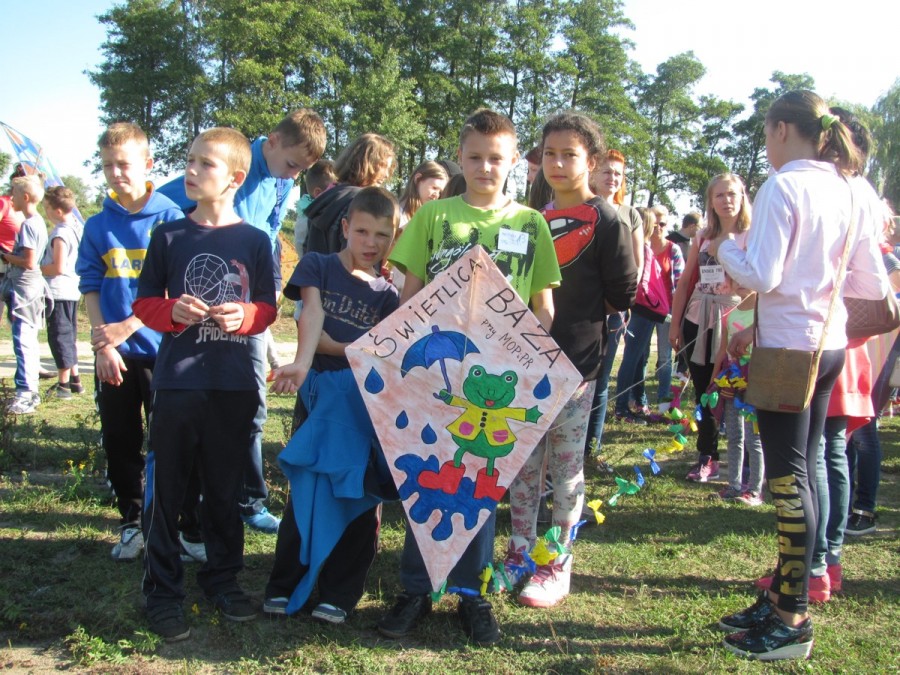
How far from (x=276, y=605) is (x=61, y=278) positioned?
536 centimetres

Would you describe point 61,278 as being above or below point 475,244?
below

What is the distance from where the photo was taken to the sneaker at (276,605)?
2.86 m

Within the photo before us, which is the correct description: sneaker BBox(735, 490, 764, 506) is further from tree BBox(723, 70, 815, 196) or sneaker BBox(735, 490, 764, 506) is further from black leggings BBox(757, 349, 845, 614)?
tree BBox(723, 70, 815, 196)

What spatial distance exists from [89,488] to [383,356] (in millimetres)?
2539

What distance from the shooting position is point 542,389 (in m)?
2.67

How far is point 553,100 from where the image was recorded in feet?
140

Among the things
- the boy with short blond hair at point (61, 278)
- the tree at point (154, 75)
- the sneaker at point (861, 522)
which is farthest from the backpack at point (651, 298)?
the tree at point (154, 75)

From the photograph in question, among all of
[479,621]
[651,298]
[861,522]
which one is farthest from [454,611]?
[651,298]

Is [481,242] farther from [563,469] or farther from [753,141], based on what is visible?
[753,141]

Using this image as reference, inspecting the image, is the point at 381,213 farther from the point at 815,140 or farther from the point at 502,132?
the point at 815,140

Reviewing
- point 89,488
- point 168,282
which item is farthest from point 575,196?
point 89,488

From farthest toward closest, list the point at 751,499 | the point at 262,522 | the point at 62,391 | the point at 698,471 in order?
the point at 62,391, the point at 698,471, the point at 751,499, the point at 262,522

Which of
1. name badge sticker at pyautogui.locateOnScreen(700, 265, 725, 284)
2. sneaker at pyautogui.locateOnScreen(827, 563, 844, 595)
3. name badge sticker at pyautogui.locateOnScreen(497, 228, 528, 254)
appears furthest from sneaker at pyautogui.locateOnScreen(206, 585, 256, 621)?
name badge sticker at pyautogui.locateOnScreen(700, 265, 725, 284)

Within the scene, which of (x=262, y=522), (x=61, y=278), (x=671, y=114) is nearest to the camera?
(x=262, y=522)
